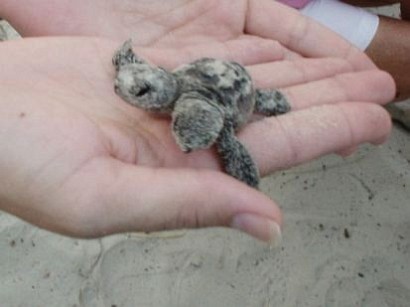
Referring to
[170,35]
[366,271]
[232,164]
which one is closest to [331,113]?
[232,164]

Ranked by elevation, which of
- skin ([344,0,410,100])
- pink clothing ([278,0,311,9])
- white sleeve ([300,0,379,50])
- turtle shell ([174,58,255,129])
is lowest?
skin ([344,0,410,100])

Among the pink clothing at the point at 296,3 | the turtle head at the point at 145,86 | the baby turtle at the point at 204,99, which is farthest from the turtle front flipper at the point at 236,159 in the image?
the pink clothing at the point at 296,3

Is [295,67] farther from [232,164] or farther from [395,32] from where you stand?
[395,32]

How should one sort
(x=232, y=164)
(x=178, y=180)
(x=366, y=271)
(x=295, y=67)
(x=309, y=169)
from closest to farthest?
(x=178, y=180) < (x=232, y=164) < (x=295, y=67) < (x=366, y=271) < (x=309, y=169)

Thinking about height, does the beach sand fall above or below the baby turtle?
below

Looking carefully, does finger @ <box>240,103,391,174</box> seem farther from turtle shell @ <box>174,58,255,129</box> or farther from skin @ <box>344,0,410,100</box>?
skin @ <box>344,0,410,100</box>

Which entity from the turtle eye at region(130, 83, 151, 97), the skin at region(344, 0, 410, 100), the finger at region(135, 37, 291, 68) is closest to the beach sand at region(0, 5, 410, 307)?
the skin at region(344, 0, 410, 100)

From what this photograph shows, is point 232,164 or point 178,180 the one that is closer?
point 178,180
